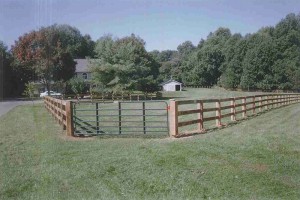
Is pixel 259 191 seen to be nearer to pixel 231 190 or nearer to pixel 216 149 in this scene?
pixel 231 190

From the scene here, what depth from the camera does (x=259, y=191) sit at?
18.4 ft

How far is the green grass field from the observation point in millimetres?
5711

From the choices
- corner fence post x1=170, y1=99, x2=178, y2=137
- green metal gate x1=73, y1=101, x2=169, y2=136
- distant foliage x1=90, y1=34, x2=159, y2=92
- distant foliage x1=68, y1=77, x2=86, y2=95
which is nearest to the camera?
corner fence post x1=170, y1=99, x2=178, y2=137

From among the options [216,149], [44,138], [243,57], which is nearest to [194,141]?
[216,149]

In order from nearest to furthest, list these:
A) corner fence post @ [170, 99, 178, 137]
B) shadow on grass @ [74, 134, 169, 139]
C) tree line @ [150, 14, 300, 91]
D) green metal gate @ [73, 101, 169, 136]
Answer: corner fence post @ [170, 99, 178, 137]
shadow on grass @ [74, 134, 169, 139]
green metal gate @ [73, 101, 169, 136]
tree line @ [150, 14, 300, 91]

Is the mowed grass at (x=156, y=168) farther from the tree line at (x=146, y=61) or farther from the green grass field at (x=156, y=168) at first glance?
the tree line at (x=146, y=61)

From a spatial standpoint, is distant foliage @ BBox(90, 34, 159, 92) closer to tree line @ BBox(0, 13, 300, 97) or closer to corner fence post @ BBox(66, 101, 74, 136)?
tree line @ BBox(0, 13, 300, 97)

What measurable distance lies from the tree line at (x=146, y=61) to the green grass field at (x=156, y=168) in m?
24.3

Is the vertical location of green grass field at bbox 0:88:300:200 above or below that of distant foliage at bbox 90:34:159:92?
below

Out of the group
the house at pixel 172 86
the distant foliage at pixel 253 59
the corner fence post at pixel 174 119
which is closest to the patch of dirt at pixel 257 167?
the corner fence post at pixel 174 119

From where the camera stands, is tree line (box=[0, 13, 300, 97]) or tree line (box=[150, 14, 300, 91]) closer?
tree line (box=[0, 13, 300, 97])

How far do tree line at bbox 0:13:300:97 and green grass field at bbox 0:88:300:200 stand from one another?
24340 mm

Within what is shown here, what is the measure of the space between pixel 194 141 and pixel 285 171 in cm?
337

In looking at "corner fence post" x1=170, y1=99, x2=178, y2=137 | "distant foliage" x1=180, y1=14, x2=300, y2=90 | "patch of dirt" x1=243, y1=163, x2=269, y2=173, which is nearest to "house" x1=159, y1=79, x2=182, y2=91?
"distant foliage" x1=180, y1=14, x2=300, y2=90
